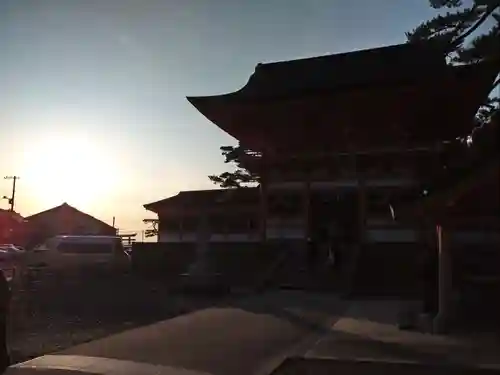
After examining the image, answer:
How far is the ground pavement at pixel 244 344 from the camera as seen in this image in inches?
293

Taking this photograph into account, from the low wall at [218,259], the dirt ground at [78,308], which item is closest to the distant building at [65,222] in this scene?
the low wall at [218,259]

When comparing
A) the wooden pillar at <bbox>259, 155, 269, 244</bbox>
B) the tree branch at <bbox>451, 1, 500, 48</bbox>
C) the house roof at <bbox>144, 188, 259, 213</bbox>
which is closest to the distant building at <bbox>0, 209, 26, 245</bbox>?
the house roof at <bbox>144, 188, 259, 213</bbox>

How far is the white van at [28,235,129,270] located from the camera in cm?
2483

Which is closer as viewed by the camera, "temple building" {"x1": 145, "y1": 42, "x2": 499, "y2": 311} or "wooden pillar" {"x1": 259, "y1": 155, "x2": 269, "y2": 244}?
"temple building" {"x1": 145, "y1": 42, "x2": 499, "y2": 311}

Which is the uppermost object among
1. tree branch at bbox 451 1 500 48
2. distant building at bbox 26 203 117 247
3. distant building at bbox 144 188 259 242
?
distant building at bbox 26 203 117 247

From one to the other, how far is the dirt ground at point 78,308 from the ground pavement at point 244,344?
0.85 metres

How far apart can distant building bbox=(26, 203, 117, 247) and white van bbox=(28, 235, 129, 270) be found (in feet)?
118

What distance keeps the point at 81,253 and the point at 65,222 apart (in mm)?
47354

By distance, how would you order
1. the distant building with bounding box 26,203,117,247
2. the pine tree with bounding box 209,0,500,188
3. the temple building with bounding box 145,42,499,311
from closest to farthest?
1. the pine tree with bounding box 209,0,500,188
2. the temple building with bounding box 145,42,499,311
3. the distant building with bounding box 26,203,117,247

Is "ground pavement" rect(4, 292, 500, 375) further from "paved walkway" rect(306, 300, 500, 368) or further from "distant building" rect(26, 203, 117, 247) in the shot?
"distant building" rect(26, 203, 117, 247)

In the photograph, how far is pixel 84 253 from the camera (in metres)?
25.1

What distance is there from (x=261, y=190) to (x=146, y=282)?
16.7 feet

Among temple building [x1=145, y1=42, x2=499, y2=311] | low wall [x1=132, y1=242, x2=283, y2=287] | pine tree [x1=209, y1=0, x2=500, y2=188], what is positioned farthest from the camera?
low wall [x1=132, y1=242, x2=283, y2=287]

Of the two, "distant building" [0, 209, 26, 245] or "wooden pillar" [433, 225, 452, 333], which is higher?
"distant building" [0, 209, 26, 245]
